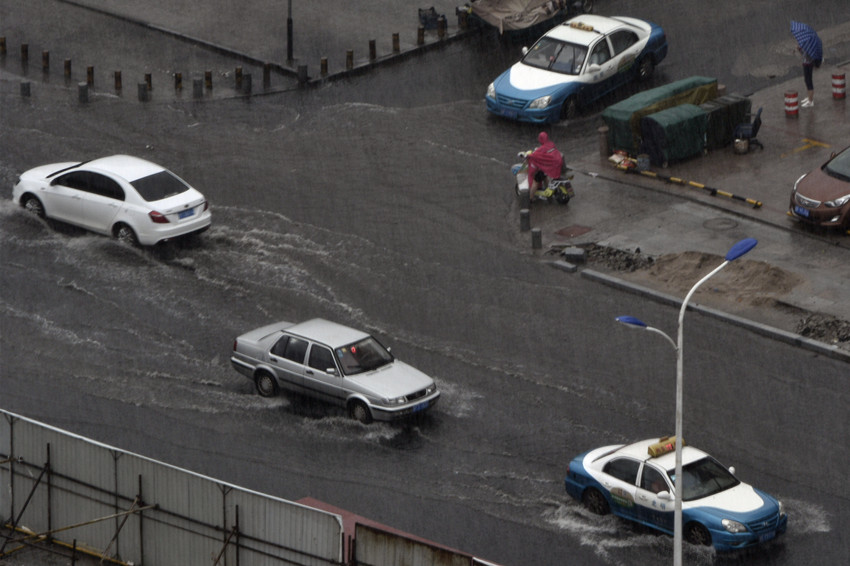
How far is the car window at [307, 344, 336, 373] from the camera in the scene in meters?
25.0

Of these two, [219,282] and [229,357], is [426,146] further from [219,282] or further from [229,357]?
[229,357]

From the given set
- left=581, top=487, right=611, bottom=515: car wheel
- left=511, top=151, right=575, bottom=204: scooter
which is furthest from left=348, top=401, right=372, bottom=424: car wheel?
left=511, top=151, right=575, bottom=204: scooter

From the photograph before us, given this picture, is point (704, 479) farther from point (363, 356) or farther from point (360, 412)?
point (363, 356)

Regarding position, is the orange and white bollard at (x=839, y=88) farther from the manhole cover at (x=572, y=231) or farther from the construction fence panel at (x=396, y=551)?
the construction fence panel at (x=396, y=551)

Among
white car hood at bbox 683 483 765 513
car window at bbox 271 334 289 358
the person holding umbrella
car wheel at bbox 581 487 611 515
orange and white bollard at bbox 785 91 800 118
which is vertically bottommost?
car wheel at bbox 581 487 611 515

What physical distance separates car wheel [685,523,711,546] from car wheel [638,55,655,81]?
19.0 meters

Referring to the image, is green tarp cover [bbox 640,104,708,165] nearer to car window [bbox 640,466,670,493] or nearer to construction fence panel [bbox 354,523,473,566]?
car window [bbox 640,466,670,493]

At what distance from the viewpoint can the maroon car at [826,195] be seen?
30.6m

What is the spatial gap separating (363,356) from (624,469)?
16.8 feet

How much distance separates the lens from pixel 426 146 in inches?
1401

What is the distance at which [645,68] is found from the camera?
38.4 meters

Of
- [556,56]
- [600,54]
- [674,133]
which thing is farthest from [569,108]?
[674,133]

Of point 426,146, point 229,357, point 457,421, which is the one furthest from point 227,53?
point 457,421

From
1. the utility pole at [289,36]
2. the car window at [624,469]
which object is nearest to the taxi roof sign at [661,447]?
the car window at [624,469]
